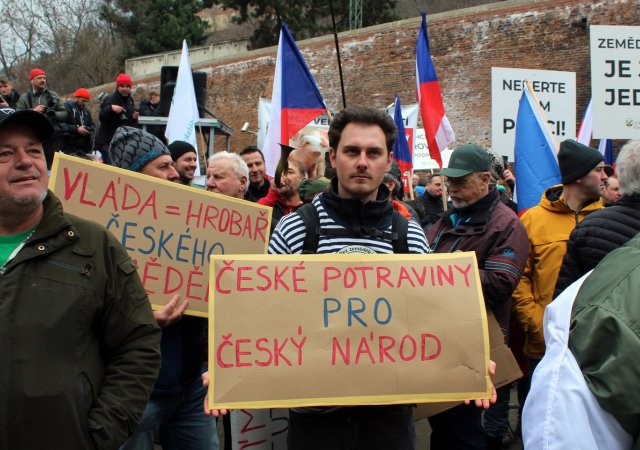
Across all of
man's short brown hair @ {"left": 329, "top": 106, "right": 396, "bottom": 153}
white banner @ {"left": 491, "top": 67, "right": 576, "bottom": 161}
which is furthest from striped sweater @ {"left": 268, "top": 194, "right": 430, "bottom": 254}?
white banner @ {"left": 491, "top": 67, "right": 576, "bottom": 161}

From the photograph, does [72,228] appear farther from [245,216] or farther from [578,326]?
[578,326]

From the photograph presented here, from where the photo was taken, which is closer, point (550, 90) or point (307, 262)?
point (307, 262)

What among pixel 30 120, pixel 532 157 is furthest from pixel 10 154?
pixel 532 157

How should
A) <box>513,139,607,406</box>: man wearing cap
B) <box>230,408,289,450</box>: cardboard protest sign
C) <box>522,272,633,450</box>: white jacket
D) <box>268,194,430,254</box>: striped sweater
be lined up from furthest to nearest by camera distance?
<box>513,139,607,406</box>: man wearing cap → <box>230,408,289,450</box>: cardboard protest sign → <box>268,194,430,254</box>: striped sweater → <box>522,272,633,450</box>: white jacket

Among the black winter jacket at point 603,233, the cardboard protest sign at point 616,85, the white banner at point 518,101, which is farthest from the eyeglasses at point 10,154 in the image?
the white banner at point 518,101

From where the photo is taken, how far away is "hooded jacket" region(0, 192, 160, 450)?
1890 mm

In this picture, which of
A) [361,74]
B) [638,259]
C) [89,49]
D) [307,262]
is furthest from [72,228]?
[89,49]

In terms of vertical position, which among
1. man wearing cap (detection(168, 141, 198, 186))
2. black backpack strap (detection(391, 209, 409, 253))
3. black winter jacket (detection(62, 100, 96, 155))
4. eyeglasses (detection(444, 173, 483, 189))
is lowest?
black backpack strap (detection(391, 209, 409, 253))

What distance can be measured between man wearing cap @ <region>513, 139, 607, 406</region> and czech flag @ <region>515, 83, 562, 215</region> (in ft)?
4.50

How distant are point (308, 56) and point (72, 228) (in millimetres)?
23072

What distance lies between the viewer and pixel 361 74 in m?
23.8

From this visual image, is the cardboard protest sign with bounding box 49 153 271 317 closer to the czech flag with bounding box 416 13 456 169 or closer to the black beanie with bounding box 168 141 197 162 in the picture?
the black beanie with bounding box 168 141 197 162

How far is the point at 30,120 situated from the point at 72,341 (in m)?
0.72

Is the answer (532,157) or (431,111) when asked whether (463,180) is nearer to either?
(532,157)
